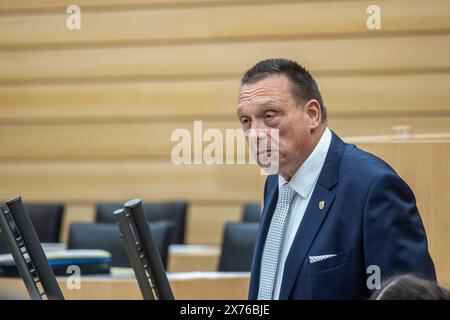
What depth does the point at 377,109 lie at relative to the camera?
7.01 meters

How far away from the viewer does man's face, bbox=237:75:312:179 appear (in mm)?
2402

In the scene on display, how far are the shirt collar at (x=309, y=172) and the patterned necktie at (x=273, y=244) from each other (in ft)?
0.12

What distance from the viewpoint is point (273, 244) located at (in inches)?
96.7

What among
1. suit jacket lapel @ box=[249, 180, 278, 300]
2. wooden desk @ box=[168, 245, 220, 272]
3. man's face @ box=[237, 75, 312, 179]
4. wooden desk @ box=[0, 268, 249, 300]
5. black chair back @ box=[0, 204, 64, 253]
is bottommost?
wooden desk @ box=[168, 245, 220, 272]

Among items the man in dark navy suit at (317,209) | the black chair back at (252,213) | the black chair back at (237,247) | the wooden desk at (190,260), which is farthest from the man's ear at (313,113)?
the black chair back at (252,213)

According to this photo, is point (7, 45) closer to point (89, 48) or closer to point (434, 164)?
point (89, 48)

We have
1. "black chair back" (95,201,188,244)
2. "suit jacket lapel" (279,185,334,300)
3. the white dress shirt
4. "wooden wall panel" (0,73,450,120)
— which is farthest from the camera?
"wooden wall panel" (0,73,450,120)

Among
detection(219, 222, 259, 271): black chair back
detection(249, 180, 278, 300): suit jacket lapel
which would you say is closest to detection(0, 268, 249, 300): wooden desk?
detection(219, 222, 259, 271): black chair back

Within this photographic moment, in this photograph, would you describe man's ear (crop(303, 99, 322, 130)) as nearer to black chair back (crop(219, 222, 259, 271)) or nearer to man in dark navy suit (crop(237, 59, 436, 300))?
man in dark navy suit (crop(237, 59, 436, 300))

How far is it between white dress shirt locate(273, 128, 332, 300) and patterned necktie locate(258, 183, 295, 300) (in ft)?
0.04

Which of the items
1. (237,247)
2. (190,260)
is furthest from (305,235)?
(190,260)

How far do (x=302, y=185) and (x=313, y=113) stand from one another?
0.68ft

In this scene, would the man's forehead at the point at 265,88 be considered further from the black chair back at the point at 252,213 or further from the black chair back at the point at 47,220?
the black chair back at the point at 47,220

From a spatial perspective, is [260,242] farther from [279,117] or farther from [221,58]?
[221,58]
